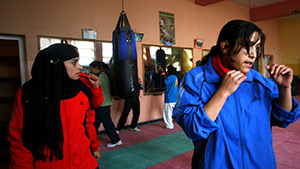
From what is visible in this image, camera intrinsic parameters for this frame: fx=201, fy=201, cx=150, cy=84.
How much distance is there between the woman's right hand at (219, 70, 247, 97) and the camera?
0.80 meters

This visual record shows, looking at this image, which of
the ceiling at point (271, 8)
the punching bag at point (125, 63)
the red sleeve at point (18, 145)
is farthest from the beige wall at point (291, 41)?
the red sleeve at point (18, 145)

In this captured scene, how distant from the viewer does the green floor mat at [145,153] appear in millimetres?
2852

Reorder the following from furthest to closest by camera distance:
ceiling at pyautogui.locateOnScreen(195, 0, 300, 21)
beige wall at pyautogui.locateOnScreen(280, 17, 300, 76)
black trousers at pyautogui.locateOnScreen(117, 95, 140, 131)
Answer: beige wall at pyautogui.locateOnScreen(280, 17, 300, 76)
ceiling at pyautogui.locateOnScreen(195, 0, 300, 21)
black trousers at pyautogui.locateOnScreen(117, 95, 140, 131)

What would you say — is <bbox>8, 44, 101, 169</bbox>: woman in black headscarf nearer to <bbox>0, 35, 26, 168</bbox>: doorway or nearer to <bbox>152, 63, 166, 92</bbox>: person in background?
<bbox>0, 35, 26, 168</bbox>: doorway

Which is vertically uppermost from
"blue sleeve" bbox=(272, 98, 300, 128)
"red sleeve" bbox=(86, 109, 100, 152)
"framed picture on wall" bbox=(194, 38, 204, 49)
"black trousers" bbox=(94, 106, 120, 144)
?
"framed picture on wall" bbox=(194, 38, 204, 49)

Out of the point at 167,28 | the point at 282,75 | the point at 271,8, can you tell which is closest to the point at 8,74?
the point at 167,28

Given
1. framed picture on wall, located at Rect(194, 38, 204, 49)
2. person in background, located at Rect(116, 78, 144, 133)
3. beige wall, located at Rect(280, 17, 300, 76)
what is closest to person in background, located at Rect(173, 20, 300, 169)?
person in background, located at Rect(116, 78, 144, 133)

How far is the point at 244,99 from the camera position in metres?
0.90

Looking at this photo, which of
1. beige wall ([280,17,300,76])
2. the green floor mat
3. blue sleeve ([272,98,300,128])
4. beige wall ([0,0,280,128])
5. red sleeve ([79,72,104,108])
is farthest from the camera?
beige wall ([280,17,300,76])

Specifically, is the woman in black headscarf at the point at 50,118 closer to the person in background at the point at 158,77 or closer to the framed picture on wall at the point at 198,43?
the person in background at the point at 158,77

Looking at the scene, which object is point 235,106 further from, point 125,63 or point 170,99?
point 170,99

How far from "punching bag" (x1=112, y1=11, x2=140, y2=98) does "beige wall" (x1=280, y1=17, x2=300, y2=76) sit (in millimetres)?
10680

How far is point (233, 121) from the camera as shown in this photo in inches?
34.3

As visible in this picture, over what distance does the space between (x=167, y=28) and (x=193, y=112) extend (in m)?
4.93
